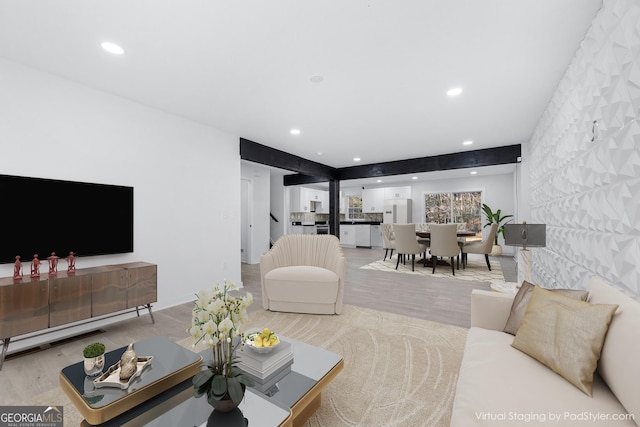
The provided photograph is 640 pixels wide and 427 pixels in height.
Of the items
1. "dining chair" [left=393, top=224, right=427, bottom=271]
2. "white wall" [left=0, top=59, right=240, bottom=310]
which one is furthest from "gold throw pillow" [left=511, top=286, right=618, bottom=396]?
"dining chair" [left=393, top=224, right=427, bottom=271]

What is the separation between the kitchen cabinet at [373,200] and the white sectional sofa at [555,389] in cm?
880

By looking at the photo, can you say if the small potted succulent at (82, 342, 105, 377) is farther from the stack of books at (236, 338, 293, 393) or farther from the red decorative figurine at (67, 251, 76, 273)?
the red decorative figurine at (67, 251, 76, 273)

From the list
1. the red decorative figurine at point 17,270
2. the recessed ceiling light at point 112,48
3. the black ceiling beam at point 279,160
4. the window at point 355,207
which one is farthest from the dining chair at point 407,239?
the red decorative figurine at point 17,270

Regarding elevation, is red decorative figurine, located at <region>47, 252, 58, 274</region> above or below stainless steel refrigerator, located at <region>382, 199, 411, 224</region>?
below

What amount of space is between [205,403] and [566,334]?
1.68 meters

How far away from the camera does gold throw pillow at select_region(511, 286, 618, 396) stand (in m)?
1.12

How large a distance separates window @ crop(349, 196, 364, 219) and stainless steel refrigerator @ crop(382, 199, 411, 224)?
4.86 ft

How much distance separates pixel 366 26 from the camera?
1.95 meters

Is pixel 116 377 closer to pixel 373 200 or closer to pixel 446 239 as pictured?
pixel 446 239

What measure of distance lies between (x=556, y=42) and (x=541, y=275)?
2.64 m

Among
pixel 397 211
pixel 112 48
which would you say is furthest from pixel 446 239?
pixel 112 48

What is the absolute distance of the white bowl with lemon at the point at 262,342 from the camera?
1.50m

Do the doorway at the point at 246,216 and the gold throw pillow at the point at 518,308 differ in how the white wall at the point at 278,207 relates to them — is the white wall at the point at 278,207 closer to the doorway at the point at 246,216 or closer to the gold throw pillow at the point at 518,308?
the doorway at the point at 246,216

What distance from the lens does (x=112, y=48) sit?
2.22 metres
